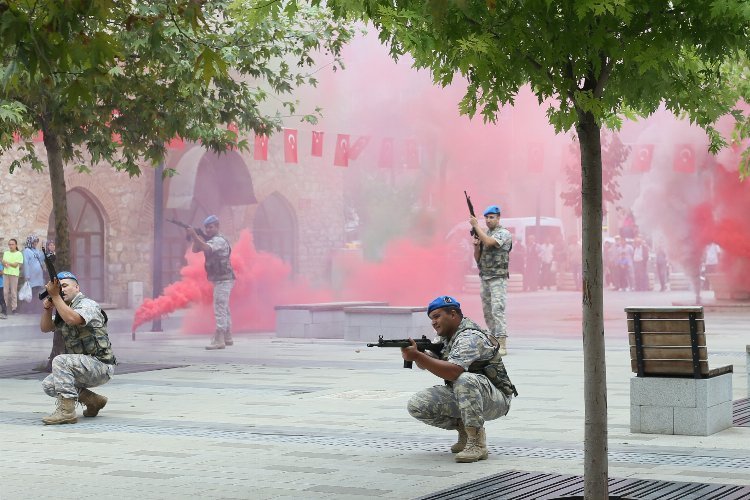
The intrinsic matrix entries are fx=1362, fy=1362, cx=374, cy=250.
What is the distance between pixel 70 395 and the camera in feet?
33.4

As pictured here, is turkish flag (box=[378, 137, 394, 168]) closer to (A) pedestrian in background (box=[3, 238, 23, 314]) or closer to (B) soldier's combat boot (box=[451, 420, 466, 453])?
(A) pedestrian in background (box=[3, 238, 23, 314])

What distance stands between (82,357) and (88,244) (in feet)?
67.9

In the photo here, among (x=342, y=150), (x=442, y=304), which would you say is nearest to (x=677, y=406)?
(x=442, y=304)

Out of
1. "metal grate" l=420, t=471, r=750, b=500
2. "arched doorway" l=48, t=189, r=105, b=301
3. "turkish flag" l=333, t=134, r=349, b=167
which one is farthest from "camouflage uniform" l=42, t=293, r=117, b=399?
"turkish flag" l=333, t=134, r=349, b=167

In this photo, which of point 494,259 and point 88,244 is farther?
point 88,244

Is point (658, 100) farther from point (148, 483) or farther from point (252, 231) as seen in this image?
point (252, 231)

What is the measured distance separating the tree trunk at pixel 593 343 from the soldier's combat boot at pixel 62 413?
5.20 metres

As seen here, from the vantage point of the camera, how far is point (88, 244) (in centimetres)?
3055

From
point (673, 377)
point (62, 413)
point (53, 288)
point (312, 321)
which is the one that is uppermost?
point (53, 288)

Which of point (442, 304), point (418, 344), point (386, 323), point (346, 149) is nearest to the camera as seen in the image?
point (418, 344)

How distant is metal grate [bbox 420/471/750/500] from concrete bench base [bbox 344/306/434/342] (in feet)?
38.3

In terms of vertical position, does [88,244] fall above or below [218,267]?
above

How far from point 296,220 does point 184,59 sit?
76.1ft

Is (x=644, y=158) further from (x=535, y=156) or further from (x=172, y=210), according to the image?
(x=172, y=210)
